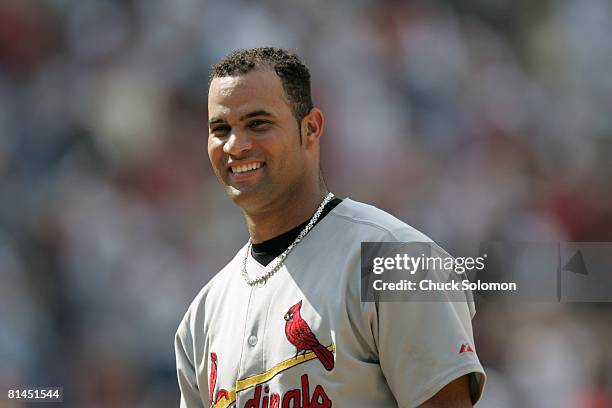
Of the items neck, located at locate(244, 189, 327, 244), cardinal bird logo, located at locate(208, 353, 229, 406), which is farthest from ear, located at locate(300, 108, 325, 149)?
cardinal bird logo, located at locate(208, 353, 229, 406)

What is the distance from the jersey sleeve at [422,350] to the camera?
161 centimetres

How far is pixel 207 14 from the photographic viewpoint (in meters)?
4.42

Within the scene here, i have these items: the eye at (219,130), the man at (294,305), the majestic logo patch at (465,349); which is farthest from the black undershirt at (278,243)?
the majestic logo patch at (465,349)

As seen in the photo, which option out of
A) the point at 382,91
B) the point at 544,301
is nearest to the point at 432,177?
the point at 382,91

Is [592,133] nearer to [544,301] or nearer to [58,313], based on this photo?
[544,301]

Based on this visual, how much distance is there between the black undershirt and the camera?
6.35 ft

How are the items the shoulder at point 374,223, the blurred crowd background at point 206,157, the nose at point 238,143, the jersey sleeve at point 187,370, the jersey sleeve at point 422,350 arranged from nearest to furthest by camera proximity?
1. the jersey sleeve at point 422,350
2. the shoulder at point 374,223
3. the nose at point 238,143
4. the jersey sleeve at point 187,370
5. the blurred crowd background at point 206,157

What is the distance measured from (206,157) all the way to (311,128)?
7.79 feet

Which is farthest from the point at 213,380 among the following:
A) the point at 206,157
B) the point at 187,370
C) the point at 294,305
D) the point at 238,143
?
the point at 206,157

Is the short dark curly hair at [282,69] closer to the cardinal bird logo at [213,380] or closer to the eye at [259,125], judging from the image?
the eye at [259,125]

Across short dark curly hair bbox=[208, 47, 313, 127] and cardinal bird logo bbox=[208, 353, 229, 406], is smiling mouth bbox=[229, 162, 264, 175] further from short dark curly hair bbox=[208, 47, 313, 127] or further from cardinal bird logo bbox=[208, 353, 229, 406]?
cardinal bird logo bbox=[208, 353, 229, 406]

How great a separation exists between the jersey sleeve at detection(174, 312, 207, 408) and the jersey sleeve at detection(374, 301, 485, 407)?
0.58 metres

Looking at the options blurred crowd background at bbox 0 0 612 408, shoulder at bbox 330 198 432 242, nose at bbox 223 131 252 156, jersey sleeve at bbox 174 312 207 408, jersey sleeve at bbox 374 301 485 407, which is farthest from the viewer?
blurred crowd background at bbox 0 0 612 408

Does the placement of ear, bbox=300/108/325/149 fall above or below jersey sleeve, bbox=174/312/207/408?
above
